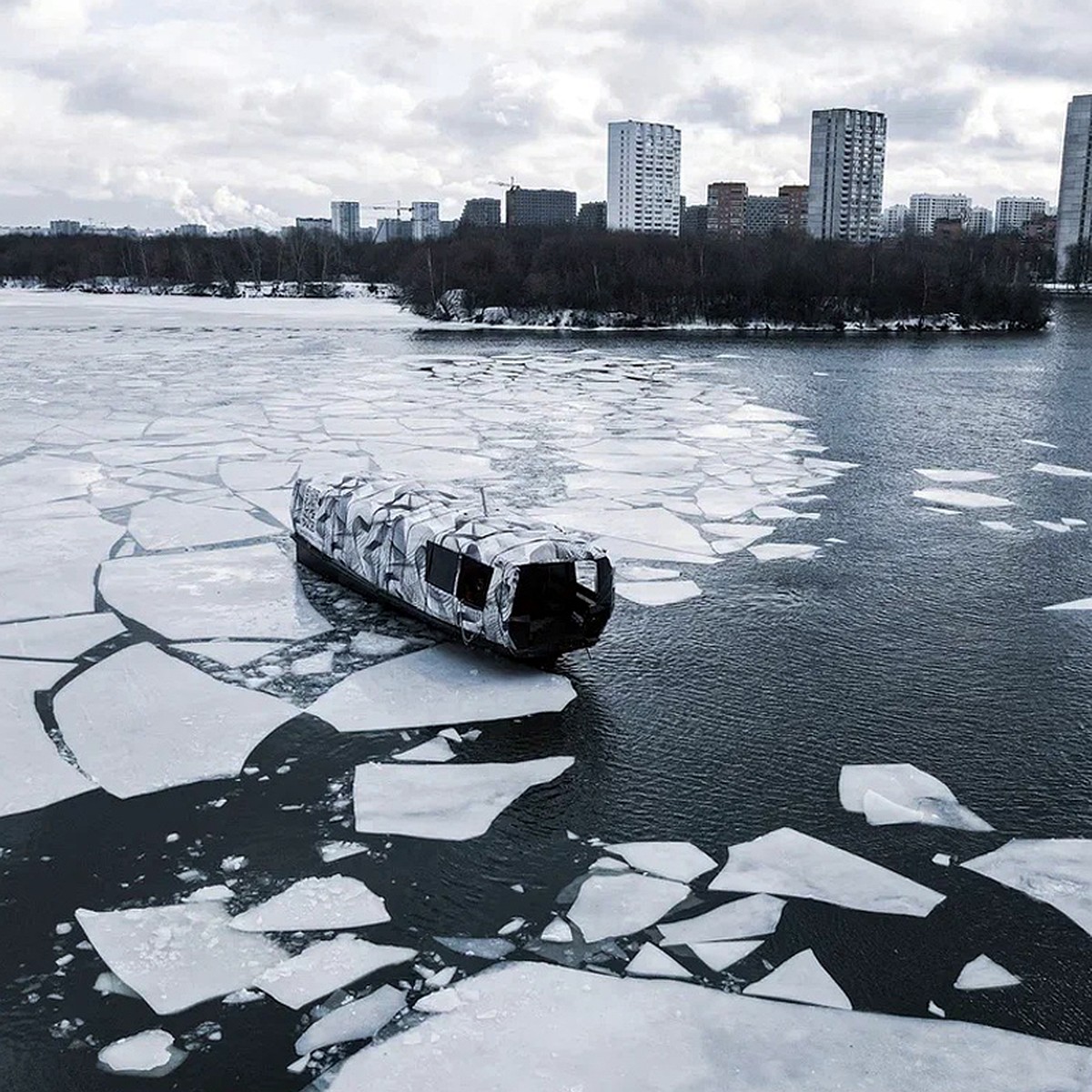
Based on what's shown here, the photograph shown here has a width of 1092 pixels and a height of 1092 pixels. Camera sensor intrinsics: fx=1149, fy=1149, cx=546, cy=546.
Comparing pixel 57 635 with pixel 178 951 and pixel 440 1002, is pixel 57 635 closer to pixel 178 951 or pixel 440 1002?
pixel 178 951

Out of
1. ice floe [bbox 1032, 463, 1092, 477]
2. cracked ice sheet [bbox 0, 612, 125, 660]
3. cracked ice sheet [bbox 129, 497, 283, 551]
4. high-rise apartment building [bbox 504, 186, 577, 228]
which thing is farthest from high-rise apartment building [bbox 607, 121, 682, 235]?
cracked ice sheet [bbox 0, 612, 125, 660]

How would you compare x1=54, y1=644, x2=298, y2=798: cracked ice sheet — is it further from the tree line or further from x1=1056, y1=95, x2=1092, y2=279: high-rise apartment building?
x1=1056, y1=95, x2=1092, y2=279: high-rise apartment building

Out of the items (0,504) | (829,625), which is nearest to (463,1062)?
(829,625)

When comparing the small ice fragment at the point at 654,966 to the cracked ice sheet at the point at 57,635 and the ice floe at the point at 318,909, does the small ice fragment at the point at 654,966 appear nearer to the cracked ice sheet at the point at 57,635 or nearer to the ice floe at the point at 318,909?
the ice floe at the point at 318,909

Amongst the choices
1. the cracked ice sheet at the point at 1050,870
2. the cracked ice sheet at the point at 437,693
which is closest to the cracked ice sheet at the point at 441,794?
the cracked ice sheet at the point at 437,693

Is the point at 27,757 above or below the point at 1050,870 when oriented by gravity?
above

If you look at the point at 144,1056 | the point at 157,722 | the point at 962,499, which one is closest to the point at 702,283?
the point at 962,499

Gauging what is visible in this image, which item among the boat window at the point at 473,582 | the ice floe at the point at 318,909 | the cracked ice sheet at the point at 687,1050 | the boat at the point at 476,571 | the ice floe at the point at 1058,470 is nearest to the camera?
the cracked ice sheet at the point at 687,1050
